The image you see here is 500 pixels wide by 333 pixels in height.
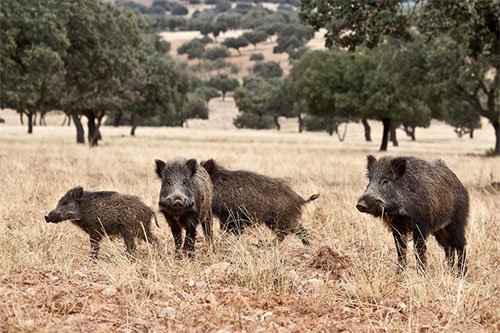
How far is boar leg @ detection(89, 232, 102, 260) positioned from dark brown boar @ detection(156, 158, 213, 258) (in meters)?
0.92

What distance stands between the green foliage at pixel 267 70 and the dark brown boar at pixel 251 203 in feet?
351

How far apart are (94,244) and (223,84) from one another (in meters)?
110

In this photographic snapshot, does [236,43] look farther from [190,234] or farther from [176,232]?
[190,234]

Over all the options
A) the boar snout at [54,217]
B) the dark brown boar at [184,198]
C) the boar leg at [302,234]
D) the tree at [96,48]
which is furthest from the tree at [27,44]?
the boar leg at [302,234]

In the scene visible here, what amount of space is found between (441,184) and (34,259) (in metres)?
4.26

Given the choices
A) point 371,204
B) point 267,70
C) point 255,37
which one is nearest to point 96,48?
point 371,204

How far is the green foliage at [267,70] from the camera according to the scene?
116188 millimetres

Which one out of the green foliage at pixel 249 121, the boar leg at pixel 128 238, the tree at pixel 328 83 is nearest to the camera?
the boar leg at pixel 128 238

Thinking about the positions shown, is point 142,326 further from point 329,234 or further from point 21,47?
point 21,47

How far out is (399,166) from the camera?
5.74m

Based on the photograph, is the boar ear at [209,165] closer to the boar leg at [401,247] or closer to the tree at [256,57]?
the boar leg at [401,247]

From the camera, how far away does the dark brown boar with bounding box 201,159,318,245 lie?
738 cm

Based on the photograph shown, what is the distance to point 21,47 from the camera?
20.8m

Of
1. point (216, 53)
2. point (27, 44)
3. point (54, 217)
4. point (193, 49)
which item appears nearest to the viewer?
point (54, 217)
